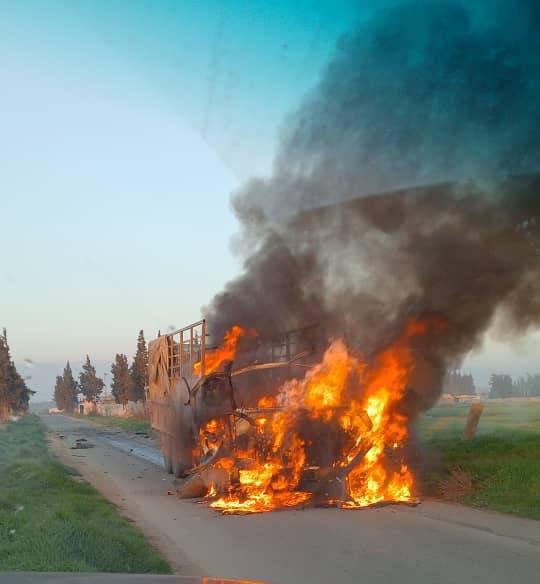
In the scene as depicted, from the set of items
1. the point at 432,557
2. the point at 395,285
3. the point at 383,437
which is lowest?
the point at 432,557

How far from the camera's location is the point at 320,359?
47.7 ft

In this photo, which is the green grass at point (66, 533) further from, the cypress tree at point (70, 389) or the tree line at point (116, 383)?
the cypress tree at point (70, 389)

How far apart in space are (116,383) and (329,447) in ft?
219

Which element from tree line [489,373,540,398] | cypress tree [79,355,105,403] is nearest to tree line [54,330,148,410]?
cypress tree [79,355,105,403]

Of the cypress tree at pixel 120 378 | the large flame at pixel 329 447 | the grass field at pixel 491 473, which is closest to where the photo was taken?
the grass field at pixel 491 473

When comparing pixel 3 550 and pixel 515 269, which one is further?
pixel 515 269

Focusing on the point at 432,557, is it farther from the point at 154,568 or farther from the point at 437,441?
the point at 437,441

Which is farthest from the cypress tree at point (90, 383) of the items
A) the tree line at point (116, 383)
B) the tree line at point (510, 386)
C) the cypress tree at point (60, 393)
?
the tree line at point (510, 386)

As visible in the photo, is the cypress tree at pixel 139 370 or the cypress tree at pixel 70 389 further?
the cypress tree at pixel 70 389

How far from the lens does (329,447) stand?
1308cm

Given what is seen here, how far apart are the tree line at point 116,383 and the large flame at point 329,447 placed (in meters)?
15.2

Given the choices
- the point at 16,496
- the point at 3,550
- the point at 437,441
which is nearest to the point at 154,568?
the point at 3,550

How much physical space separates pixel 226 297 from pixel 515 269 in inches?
259

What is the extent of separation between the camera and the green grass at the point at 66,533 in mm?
7887
